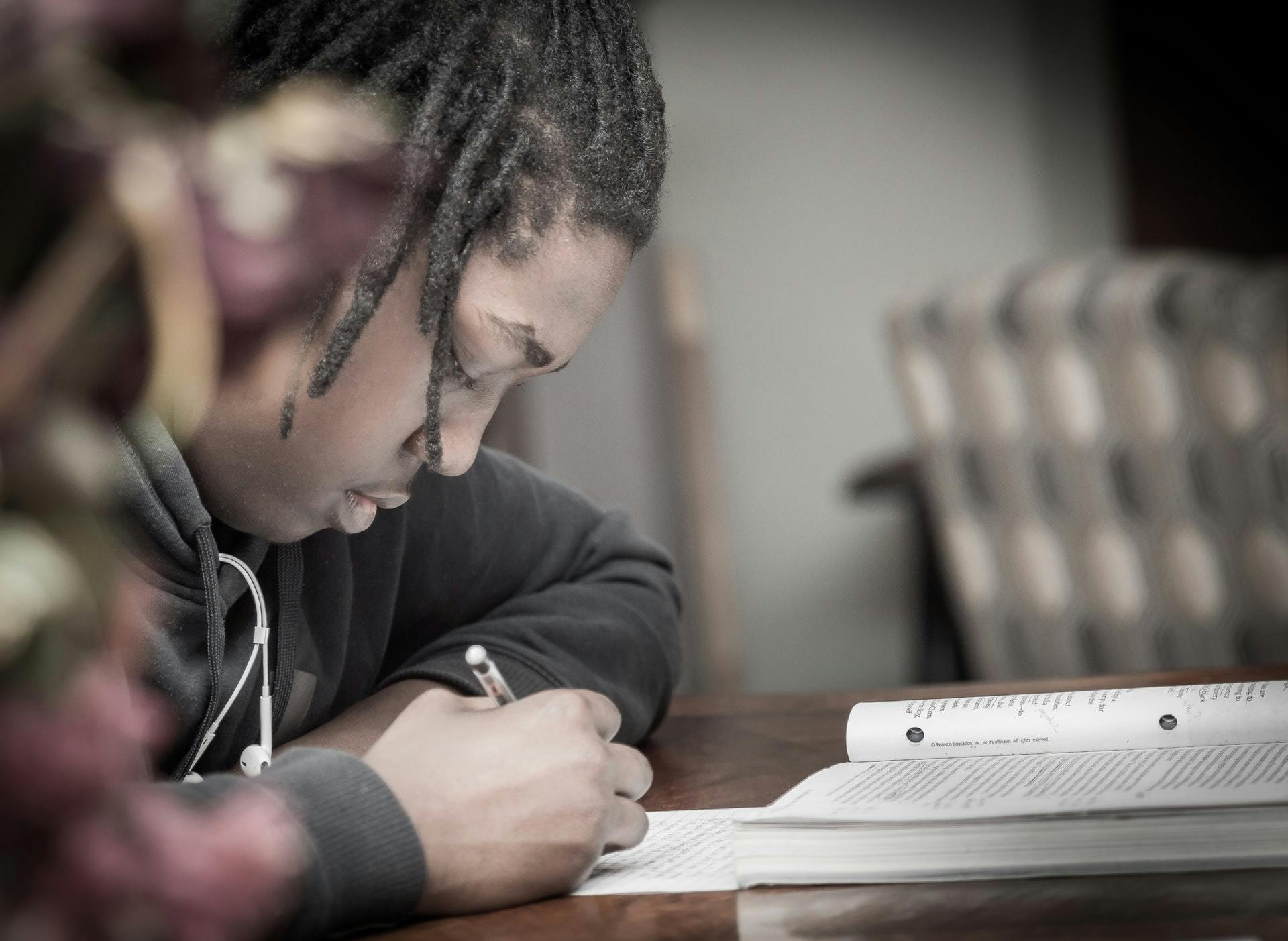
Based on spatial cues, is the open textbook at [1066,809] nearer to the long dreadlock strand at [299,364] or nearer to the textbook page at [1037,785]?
the textbook page at [1037,785]

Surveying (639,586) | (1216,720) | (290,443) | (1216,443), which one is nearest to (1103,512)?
(1216,443)

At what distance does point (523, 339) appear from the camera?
74cm

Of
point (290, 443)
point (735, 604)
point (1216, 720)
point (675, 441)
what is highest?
point (290, 443)

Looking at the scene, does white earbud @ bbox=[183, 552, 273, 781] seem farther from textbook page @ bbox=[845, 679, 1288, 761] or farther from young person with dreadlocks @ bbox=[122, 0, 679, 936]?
textbook page @ bbox=[845, 679, 1288, 761]

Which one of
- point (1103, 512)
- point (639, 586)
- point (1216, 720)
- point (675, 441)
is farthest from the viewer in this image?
point (675, 441)

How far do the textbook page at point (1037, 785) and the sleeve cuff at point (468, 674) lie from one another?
0.73 ft

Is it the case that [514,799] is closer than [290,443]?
Yes

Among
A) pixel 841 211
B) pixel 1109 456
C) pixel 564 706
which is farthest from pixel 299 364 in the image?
pixel 841 211

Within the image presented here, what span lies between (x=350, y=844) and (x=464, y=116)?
38cm

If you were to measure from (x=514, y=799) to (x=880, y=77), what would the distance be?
2.68 m

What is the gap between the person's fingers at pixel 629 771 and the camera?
2.12 ft

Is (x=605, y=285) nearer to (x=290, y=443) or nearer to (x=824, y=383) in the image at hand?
(x=290, y=443)

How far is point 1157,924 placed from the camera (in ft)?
1.60

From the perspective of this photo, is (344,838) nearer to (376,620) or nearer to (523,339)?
(523,339)
